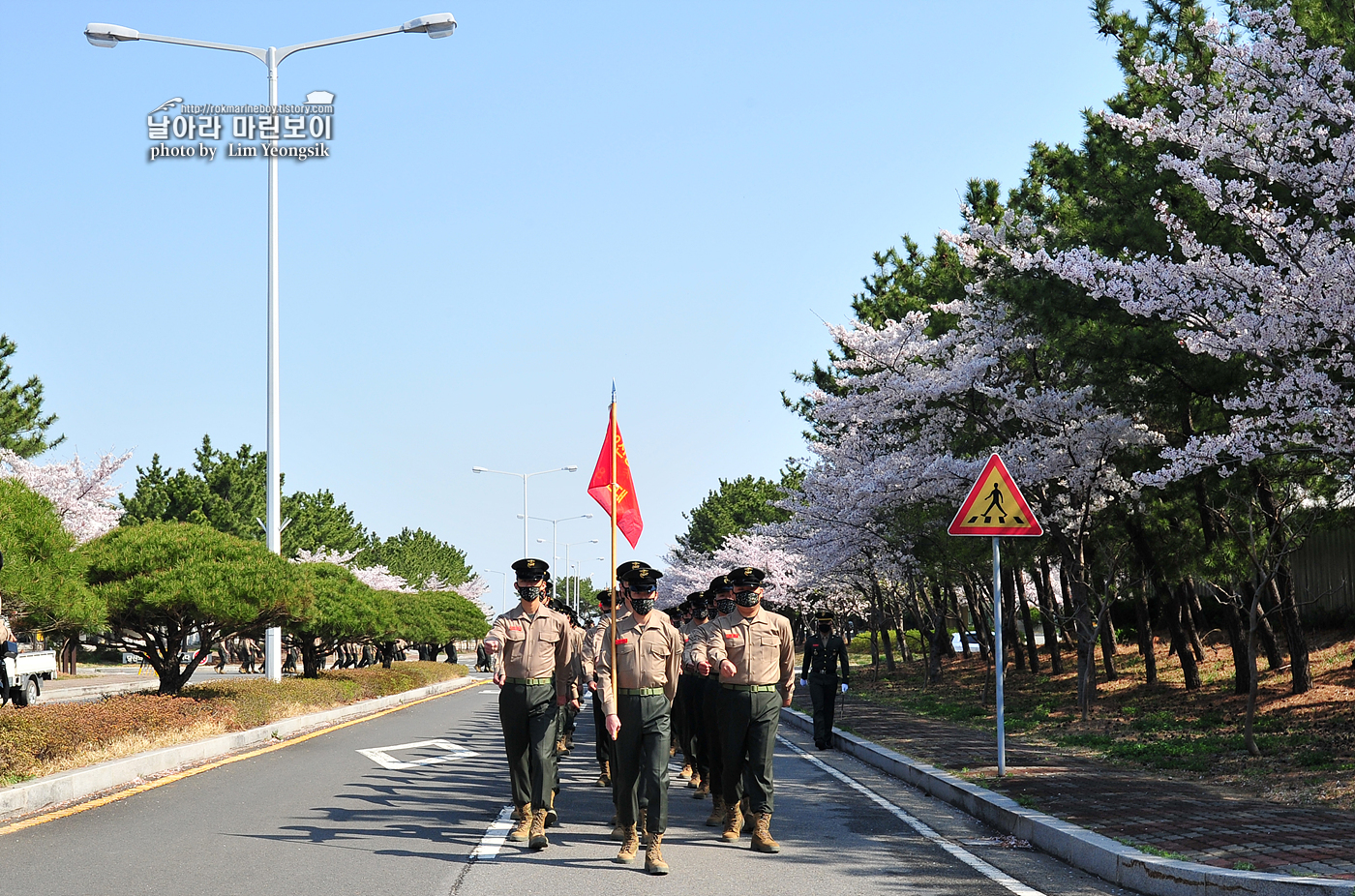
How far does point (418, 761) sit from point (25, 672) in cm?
1507

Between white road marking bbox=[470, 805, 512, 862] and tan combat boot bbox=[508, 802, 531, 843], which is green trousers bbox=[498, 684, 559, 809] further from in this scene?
white road marking bbox=[470, 805, 512, 862]

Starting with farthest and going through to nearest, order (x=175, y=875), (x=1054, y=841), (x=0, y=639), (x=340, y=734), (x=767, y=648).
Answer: (x=340, y=734) < (x=0, y=639) < (x=767, y=648) < (x=1054, y=841) < (x=175, y=875)

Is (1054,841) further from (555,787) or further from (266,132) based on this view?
(266,132)

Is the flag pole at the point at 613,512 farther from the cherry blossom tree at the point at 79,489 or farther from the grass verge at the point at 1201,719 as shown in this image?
the cherry blossom tree at the point at 79,489

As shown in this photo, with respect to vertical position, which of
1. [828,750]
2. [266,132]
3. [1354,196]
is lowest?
[828,750]

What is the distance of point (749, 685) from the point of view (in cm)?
999

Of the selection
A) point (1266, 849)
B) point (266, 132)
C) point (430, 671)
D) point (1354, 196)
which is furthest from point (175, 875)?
point (430, 671)

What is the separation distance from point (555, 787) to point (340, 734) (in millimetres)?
10877

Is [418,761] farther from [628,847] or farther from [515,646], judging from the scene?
[628,847]

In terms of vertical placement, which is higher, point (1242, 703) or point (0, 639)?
point (0, 639)

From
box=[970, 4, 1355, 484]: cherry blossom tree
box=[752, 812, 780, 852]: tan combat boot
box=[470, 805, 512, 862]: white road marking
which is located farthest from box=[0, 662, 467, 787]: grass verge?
box=[970, 4, 1355, 484]: cherry blossom tree

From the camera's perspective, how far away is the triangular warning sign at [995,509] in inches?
516

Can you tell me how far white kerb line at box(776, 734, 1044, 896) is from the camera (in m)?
8.12

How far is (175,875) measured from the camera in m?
8.19
